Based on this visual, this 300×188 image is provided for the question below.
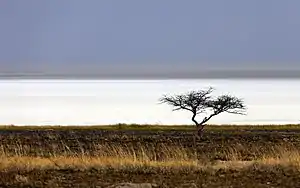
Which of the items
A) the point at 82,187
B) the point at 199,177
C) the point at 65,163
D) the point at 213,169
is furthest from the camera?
the point at 65,163

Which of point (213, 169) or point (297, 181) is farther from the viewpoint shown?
point (213, 169)

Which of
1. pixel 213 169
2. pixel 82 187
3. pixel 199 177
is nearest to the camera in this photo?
pixel 82 187

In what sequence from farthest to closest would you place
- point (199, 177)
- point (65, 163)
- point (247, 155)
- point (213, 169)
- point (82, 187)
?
point (247, 155), point (65, 163), point (213, 169), point (199, 177), point (82, 187)

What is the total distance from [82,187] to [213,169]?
3172mm

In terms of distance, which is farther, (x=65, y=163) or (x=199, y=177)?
(x=65, y=163)

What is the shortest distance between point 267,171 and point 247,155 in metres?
7.22

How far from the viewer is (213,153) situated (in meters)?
22.3

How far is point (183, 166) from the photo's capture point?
14883 mm

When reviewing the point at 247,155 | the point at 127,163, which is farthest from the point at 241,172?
the point at 247,155

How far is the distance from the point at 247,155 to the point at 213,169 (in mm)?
7304

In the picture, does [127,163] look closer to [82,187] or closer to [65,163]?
[65,163]

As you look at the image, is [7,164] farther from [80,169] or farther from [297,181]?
[297,181]

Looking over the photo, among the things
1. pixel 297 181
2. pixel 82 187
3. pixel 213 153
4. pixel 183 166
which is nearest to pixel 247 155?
pixel 213 153

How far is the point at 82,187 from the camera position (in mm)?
12422
